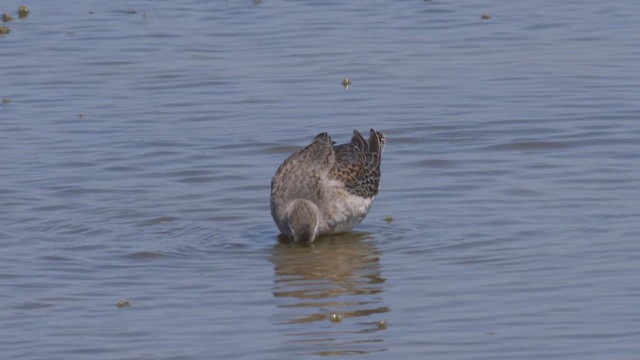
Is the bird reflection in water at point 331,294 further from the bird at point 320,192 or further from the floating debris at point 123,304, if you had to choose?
the floating debris at point 123,304

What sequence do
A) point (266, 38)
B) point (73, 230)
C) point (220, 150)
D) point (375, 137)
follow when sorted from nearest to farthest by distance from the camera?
point (73, 230) < point (375, 137) < point (220, 150) < point (266, 38)

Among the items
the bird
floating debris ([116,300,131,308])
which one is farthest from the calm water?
the bird

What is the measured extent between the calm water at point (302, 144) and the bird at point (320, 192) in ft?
0.56

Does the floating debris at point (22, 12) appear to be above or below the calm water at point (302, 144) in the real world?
above

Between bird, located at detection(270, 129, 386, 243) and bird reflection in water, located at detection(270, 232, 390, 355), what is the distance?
0.47ft

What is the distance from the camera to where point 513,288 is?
33.8 ft

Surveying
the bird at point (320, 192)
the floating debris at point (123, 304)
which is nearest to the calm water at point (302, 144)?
the floating debris at point (123, 304)

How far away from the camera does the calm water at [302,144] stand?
9.58 m

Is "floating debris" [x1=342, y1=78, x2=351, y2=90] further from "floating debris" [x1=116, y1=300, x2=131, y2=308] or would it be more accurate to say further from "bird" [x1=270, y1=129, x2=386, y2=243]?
"floating debris" [x1=116, y1=300, x2=131, y2=308]

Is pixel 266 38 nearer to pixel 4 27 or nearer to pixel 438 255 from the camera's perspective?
pixel 4 27

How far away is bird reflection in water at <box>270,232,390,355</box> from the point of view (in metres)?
9.29

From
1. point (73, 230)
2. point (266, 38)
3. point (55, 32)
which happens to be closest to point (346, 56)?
point (266, 38)

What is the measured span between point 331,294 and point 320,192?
2105 millimetres

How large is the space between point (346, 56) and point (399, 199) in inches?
238
